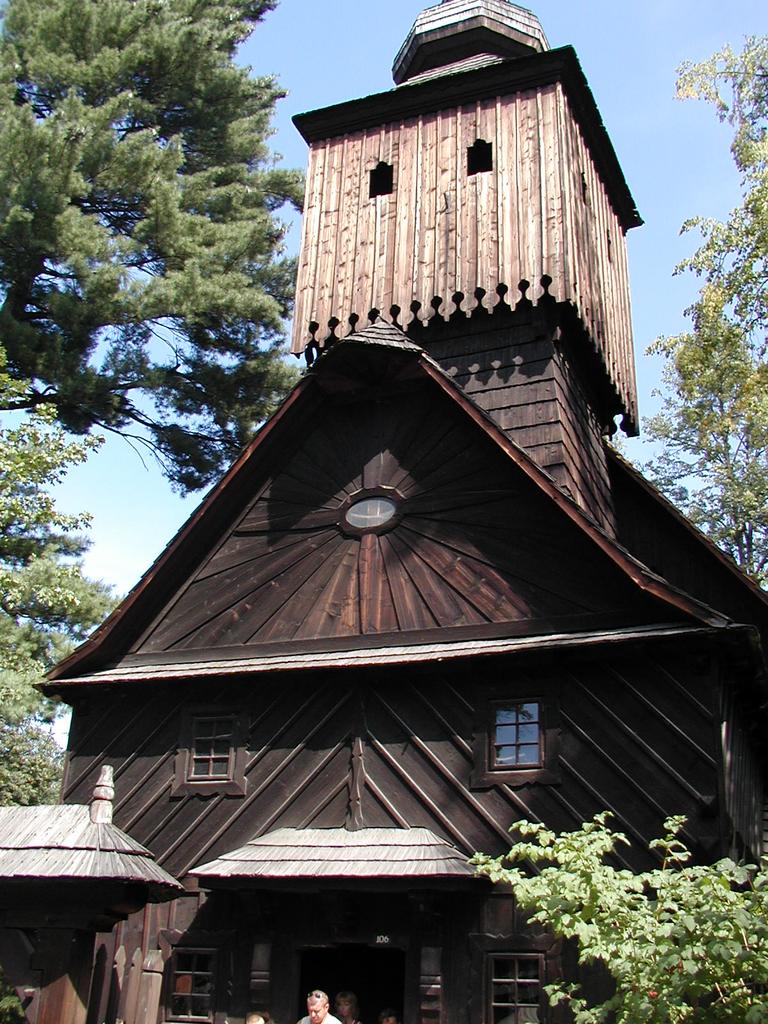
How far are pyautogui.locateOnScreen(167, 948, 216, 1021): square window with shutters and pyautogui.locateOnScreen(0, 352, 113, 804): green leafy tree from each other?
12.7 feet

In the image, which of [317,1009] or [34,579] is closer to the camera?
[317,1009]


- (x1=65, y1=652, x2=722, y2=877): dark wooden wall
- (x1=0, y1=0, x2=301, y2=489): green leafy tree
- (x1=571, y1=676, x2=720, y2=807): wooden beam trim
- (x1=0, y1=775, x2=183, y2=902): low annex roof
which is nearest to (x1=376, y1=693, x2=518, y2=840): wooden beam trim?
(x1=65, y1=652, x2=722, y2=877): dark wooden wall

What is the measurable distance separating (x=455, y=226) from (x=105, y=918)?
34.9ft

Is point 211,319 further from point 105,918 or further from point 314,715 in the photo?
point 105,918

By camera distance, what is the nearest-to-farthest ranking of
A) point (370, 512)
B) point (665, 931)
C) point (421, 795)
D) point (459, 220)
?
point (665, 931)
point (421, 795)
point (370, 512)
point (459, 220)

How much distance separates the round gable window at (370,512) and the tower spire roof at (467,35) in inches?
357

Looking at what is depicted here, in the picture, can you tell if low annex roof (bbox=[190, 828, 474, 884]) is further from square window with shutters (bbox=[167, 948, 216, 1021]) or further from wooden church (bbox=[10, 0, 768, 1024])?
square window with shutters (bbox=[167, 948, 216, 1021])

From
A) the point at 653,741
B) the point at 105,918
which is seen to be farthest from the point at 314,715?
the point at 105,918

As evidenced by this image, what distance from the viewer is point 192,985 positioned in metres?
11.4

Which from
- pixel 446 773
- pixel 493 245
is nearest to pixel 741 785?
pixel 446 773

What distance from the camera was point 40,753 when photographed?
3225 cm

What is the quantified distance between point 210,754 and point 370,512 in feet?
10.3

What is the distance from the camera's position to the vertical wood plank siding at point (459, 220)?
1517 cm

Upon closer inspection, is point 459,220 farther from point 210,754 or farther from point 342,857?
point 342,857
